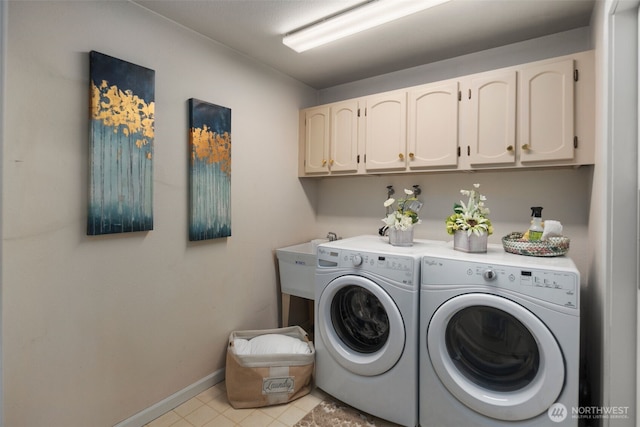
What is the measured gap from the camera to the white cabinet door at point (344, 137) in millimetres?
2572

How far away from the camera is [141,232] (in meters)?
1.81

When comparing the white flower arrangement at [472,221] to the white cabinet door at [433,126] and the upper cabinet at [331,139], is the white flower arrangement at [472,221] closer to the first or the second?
the white cabinet door at [433,126]

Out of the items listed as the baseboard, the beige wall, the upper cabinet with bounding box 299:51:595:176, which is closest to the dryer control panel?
the beige wall

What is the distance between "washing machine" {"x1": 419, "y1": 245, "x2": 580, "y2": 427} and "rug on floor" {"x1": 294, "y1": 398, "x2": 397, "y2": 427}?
319 mm

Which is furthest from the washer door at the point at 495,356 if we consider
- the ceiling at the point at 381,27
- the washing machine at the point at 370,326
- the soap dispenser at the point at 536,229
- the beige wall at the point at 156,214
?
the ceiling at the point at 381,27

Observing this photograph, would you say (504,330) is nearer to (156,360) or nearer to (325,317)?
(325,317)

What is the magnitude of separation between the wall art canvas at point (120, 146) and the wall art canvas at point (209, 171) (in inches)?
10.4

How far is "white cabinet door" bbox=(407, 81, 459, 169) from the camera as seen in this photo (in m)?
2.13

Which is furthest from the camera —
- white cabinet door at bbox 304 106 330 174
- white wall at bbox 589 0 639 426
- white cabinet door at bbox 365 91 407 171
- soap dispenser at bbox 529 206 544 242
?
white cabinet door at bbox 304 106 330 174

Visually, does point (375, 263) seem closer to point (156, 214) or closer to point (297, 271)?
point (297, 271)

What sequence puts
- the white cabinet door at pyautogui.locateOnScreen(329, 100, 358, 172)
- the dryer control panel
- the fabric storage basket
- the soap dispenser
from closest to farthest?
1. the dryer control panel
2. the soap dispenser
3. the fabric storage basket
4. the white cabinet door at pyautogui.locateOnScreen(329, 100, 358, 172)

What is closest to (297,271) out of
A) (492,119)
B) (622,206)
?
(492,119)

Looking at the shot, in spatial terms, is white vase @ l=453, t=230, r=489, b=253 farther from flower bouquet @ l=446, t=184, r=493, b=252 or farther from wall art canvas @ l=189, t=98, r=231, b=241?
wall art canvas @ l=189, t=98, r=231, b=241

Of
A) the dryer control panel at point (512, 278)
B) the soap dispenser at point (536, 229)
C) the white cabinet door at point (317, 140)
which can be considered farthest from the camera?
the white cabinet door at point (317, 140)
